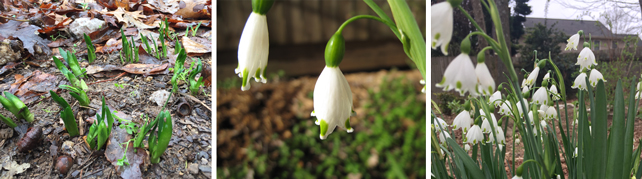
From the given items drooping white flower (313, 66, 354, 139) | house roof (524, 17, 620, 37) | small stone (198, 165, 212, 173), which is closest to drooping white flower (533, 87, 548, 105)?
house roof (524, 17, 620, 37)

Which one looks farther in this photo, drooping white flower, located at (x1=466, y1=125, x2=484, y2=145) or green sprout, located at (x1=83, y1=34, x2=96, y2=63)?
green sprout, located at (x1=83, y1=34, x2=96, y2=63)

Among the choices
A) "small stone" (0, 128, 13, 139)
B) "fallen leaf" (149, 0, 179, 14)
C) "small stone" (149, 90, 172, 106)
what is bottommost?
"small stone" (0, 128, 13, 139)

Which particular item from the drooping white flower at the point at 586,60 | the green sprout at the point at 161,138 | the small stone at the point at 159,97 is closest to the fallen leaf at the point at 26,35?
the small stone at the point at 159,97

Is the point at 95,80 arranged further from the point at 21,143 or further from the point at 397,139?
the point at 397,139

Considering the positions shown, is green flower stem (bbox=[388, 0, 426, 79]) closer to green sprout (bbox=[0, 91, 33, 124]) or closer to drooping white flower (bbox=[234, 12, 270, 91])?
drooping white flower (bbox=[234, 12, 270, 91])

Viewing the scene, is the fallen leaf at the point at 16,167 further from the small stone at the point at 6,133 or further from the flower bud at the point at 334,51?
the flower bud at the point at 334,51

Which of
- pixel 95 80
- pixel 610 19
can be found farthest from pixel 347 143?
pixel 610 19
